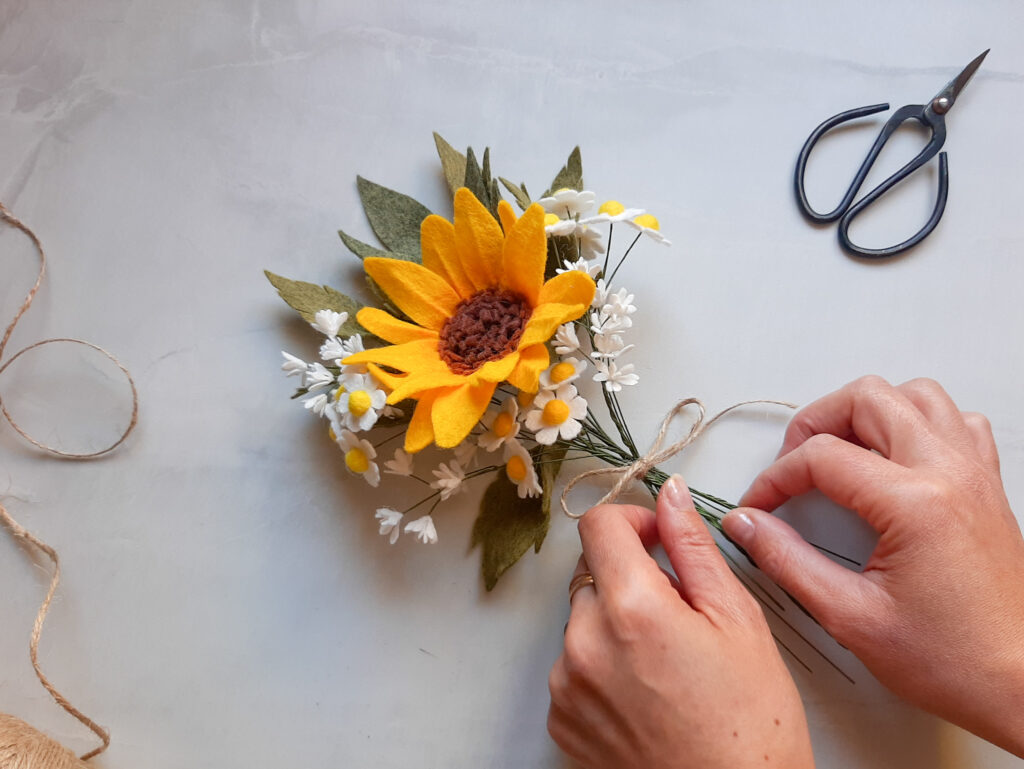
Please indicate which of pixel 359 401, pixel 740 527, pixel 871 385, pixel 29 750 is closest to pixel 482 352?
pixel 359 401

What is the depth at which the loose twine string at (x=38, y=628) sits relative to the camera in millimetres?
798

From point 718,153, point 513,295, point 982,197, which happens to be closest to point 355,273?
point 513,295

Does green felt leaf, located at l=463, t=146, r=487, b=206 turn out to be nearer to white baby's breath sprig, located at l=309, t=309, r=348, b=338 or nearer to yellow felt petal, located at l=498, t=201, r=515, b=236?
yellow felt petal, located at l=498, t=201, r=515, b=236

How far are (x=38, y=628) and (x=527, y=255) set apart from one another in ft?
2.57

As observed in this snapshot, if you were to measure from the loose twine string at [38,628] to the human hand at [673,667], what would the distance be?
59 cm

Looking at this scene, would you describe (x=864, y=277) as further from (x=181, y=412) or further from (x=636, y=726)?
(x=181, y=412)

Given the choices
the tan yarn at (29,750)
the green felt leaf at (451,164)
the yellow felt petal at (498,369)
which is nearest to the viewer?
the yellow felt petal at (498,369)

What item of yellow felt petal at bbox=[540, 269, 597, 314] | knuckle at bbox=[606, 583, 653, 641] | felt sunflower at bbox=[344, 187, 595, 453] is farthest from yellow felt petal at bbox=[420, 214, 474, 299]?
knuckle at bbox=[606, 583, 653, 641]

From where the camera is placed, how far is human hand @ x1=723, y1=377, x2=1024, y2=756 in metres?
0.73

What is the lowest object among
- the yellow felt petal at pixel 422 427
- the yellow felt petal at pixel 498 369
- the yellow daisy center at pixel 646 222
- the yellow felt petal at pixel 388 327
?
the yellow felt petal at pixel 422 427

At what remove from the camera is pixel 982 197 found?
95cm

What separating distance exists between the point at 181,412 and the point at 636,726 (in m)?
0.69

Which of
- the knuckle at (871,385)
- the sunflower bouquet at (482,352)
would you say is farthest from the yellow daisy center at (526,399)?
the knuckle at (871,385)

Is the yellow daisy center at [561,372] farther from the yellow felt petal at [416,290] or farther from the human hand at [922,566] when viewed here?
the human hand at [922,566]
